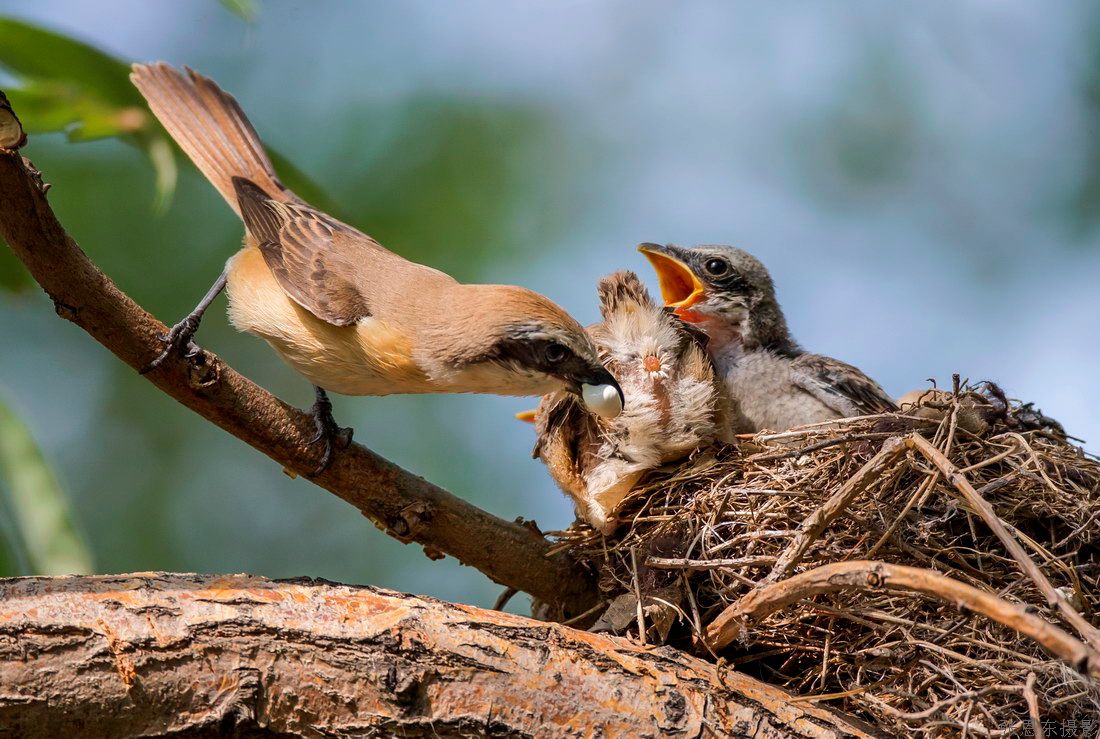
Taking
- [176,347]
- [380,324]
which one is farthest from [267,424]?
[380,324]

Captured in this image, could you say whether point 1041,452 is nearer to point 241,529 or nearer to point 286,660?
point 286,660

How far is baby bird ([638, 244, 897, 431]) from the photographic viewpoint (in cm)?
468

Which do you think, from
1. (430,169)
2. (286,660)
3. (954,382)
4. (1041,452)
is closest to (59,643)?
(286,660)

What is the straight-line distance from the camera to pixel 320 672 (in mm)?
2674

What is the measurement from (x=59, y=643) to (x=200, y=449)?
7.79 metres

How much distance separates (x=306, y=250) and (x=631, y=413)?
158cm

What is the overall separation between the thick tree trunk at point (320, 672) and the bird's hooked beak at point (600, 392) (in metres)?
1.05

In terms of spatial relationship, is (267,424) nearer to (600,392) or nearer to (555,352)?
(555,352)

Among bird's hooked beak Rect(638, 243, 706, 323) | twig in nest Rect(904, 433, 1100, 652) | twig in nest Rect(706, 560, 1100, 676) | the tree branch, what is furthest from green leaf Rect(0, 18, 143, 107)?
twig in nest Rect(904, 433, 1100, 652)

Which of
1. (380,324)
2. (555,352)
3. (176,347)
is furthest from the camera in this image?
(380,324)

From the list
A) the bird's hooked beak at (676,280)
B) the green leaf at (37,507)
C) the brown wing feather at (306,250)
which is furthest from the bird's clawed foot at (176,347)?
the bird's hooked beak at (676,280)

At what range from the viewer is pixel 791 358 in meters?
5.02

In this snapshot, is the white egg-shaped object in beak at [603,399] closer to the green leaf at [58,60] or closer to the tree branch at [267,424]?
the tree branch at [267,424]

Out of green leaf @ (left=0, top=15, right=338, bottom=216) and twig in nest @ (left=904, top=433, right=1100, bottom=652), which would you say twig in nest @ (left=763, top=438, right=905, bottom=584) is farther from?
green leaf @ (left=0, top=15, right=338, bottom=216)
